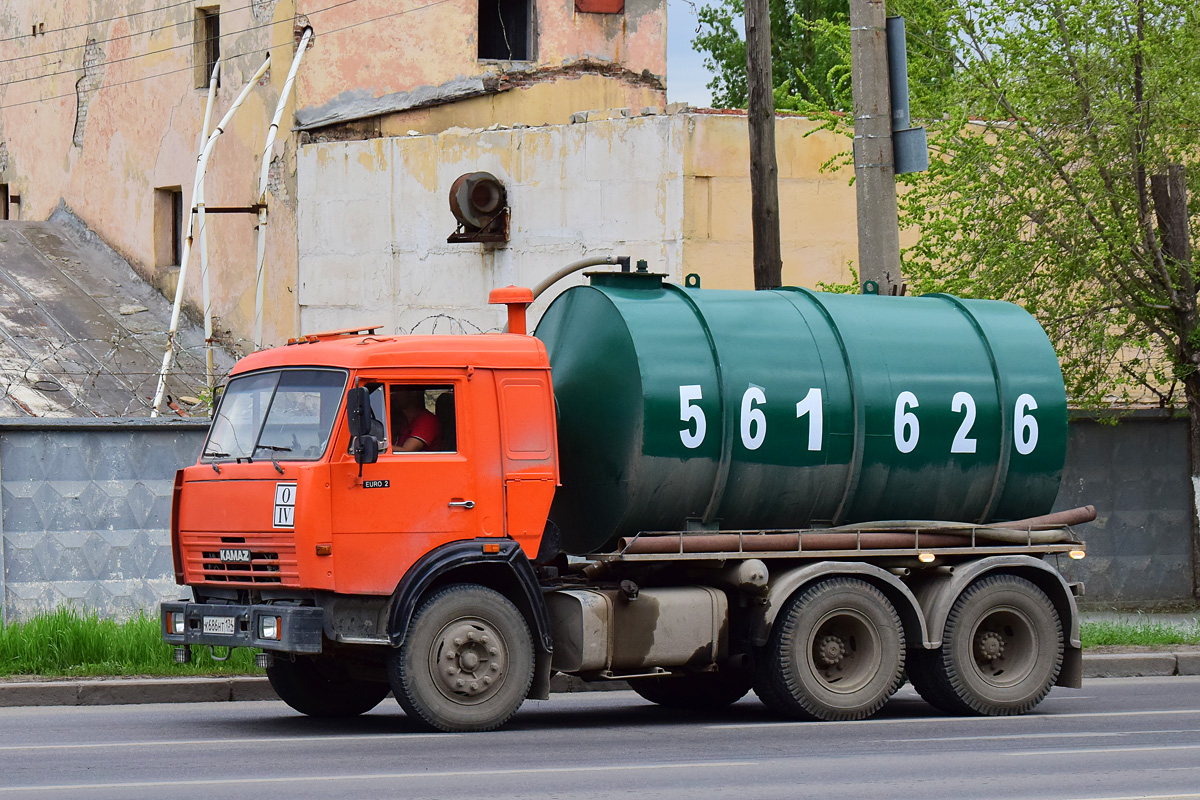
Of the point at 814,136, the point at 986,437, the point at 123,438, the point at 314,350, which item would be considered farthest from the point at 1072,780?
the point at 814,136

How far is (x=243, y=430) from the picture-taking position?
11312mm

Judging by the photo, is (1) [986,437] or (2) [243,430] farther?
(1) [986,437]

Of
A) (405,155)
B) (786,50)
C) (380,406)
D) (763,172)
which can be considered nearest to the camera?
(380,406)

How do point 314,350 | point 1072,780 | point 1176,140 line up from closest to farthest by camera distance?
point 1072,780 → point 314,350 → point 1176,140

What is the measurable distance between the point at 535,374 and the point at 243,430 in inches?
76.7

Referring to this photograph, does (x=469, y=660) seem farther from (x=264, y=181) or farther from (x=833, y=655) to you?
(x=264, y=181)

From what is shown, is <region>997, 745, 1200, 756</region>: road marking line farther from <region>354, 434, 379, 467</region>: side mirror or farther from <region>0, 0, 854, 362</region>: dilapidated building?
<region>0, 0, 854, 362</region>: dilapidated building

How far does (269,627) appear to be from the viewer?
10.7 meters

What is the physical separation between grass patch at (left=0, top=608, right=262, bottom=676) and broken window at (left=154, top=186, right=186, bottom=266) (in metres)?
15.6

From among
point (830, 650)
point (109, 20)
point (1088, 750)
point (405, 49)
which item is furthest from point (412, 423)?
point (109, 20)

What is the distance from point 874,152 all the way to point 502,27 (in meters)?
12.8

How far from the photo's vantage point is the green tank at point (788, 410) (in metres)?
11.6

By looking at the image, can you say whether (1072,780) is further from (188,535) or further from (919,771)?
(188,535)

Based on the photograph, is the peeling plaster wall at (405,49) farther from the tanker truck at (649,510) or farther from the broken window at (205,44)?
the tanker truck at (649,510)
